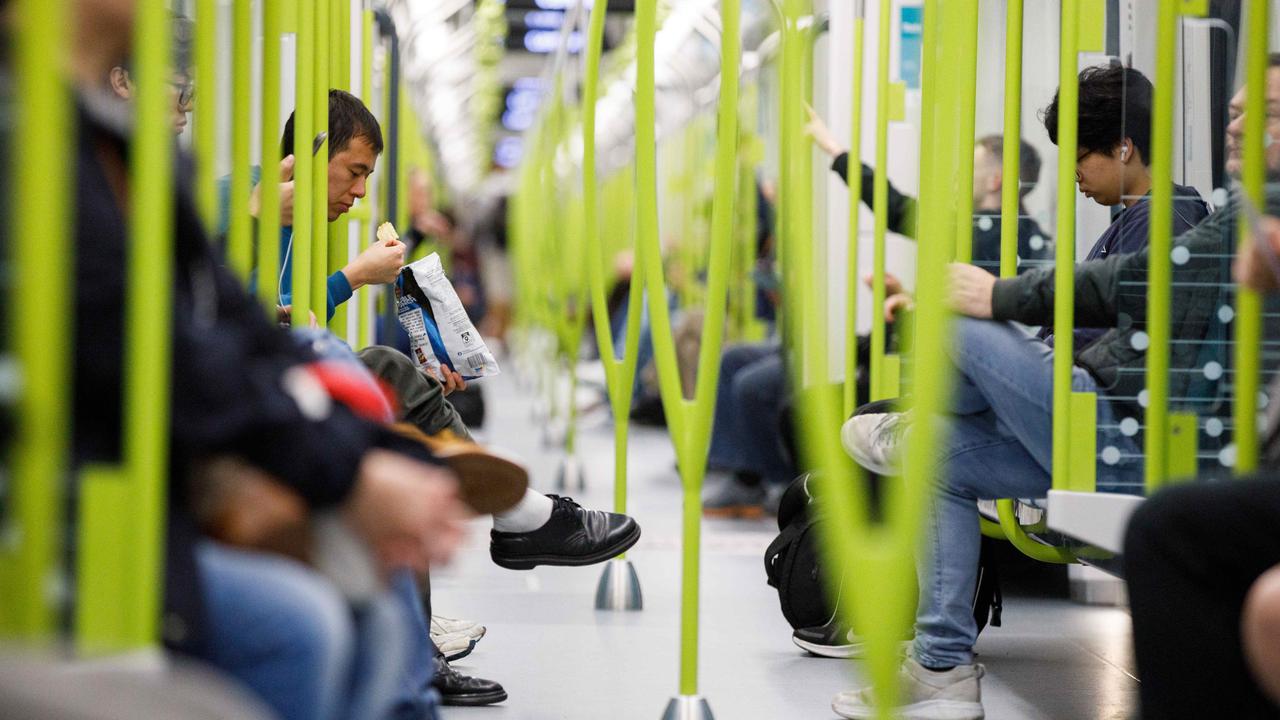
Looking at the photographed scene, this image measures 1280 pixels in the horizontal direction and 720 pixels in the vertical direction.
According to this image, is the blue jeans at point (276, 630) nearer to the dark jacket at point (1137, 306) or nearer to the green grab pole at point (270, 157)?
the green grab pole at point (270, 157)

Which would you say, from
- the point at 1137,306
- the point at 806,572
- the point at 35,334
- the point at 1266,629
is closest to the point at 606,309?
the point at 806,572

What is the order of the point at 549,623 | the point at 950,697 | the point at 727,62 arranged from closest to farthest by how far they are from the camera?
the point at 727,62, the point at 950,697, the point at 549,623

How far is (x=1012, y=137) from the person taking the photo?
9.14 ft

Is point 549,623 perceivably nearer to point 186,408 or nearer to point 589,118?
point 589,118

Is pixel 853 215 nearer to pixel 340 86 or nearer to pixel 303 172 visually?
pixel 340 86

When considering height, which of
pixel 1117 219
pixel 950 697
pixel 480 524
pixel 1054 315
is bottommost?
pixel 480 524

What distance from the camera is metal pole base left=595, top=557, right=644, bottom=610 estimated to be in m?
3.86

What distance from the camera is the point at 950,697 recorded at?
8.72 ft

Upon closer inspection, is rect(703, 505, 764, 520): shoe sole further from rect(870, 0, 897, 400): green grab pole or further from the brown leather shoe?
the brown leather shoe

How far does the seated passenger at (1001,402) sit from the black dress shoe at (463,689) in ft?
2.12

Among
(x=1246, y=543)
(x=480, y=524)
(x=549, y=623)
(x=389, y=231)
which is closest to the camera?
(x=1246, y=543)

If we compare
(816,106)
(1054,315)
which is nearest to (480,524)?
(816,106)

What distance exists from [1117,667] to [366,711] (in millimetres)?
2317

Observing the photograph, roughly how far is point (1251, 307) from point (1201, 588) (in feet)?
1.38
